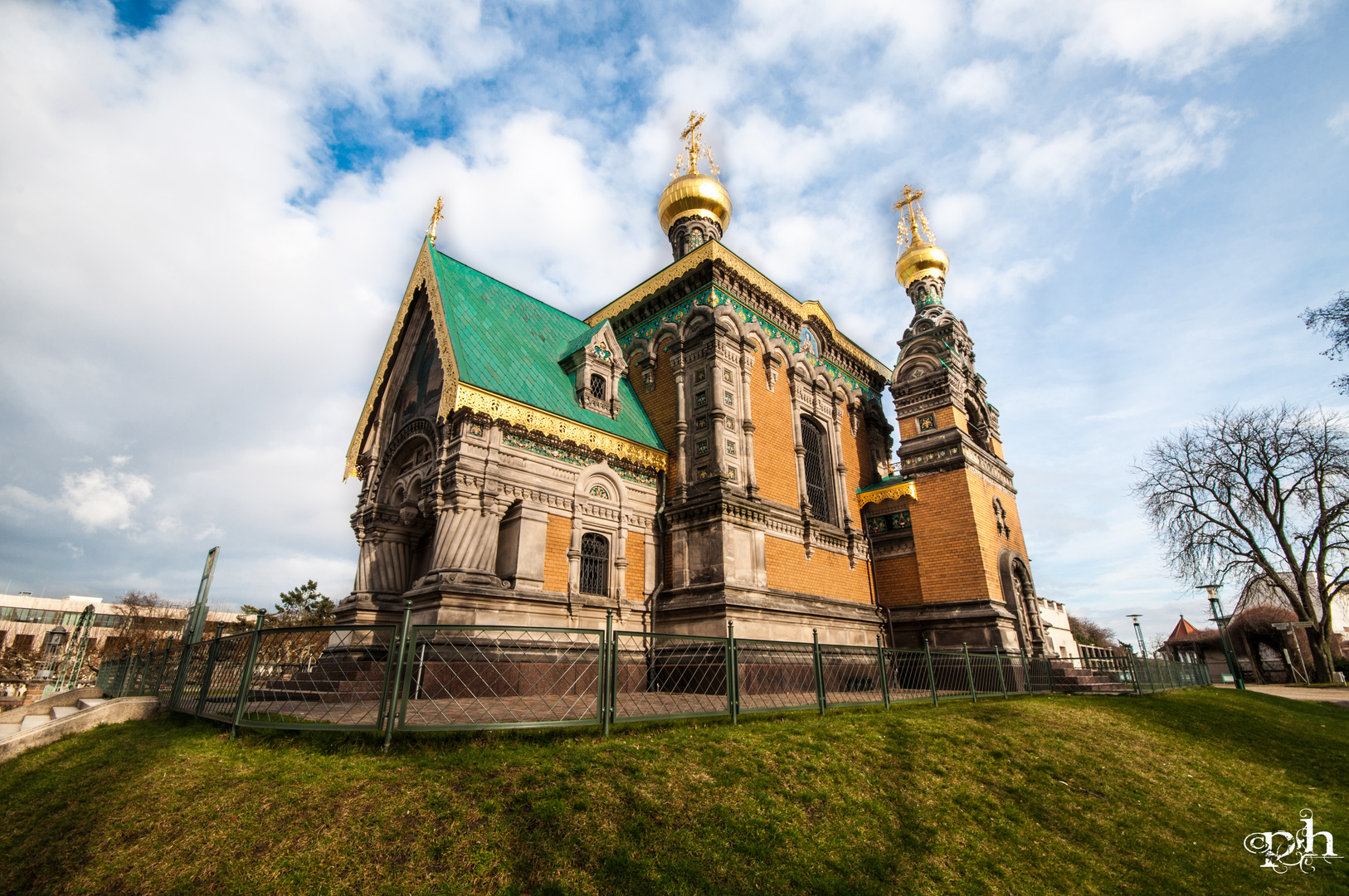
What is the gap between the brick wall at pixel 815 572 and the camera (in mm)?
13625

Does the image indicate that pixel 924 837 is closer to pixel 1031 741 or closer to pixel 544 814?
pixel 544 814

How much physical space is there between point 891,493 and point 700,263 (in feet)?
25.6

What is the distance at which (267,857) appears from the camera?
3.82 metres

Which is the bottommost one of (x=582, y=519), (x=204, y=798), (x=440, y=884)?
(x=440, y=884)

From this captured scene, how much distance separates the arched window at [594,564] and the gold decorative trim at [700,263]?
6.75 m

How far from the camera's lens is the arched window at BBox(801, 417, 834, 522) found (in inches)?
632

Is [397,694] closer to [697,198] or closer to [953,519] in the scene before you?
[953,519]

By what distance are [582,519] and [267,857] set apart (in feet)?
28.1

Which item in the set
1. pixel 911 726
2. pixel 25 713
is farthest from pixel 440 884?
pixel 25 713

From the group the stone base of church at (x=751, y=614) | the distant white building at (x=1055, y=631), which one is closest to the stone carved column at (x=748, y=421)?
the stone base of church at (x=751, y=614)

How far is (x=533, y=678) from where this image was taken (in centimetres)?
1005

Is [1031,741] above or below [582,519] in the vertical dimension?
below

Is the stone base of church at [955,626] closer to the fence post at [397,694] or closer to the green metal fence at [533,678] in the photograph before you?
the green metal fence at [533,678]

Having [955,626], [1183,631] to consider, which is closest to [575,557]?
[955,626]
